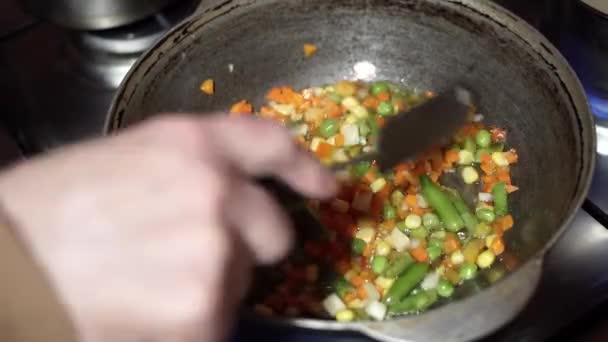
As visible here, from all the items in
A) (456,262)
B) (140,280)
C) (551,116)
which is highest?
(140,280)

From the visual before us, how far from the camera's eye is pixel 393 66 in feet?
3.32

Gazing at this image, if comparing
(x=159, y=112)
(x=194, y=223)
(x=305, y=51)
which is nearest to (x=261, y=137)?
(x=194, y=223)

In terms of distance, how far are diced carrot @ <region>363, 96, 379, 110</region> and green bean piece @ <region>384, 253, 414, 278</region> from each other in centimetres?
24

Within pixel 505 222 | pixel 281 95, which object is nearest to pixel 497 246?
pixel 505 222

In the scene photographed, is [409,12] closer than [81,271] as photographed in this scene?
No

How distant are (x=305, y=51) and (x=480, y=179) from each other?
0.96 ft

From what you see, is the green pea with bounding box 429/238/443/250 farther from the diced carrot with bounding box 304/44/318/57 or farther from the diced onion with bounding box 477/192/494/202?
the diced carrot with bounding box 304/44/318/57

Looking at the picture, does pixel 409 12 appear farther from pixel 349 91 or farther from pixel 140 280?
pixel 140 280

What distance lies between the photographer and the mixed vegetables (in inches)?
32.7

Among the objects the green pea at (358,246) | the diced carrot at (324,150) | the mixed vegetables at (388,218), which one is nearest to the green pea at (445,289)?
the mixed vegetables at (388,218)

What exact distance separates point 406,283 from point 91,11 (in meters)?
0.53

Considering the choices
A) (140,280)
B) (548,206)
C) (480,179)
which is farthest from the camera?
(480,179)

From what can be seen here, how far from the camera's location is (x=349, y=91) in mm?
1014

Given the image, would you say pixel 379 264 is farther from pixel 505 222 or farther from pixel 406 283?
pixel 505 222
